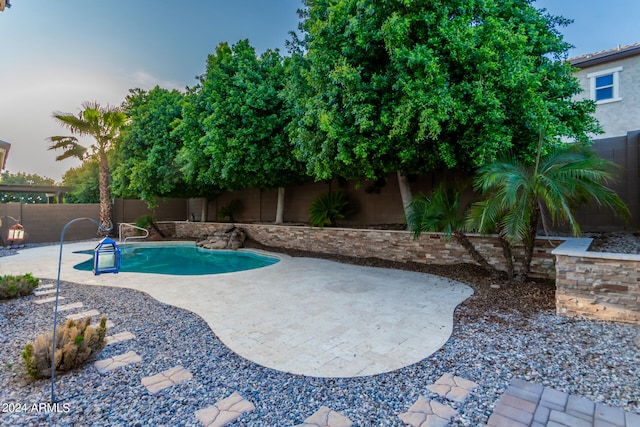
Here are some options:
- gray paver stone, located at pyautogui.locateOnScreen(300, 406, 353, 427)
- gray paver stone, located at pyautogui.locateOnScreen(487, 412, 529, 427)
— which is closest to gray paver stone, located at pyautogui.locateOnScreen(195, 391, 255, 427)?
gray paver stone, located at pyautogui.locateOnScreen(300, 406, 353, 427)

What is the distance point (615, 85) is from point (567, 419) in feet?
45.3

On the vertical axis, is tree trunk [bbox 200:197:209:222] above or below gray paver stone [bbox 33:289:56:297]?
A: above

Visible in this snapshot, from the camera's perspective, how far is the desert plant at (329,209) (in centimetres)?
1129

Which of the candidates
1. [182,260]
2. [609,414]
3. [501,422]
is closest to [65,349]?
[501,422]

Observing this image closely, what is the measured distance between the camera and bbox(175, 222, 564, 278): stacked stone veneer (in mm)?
6590

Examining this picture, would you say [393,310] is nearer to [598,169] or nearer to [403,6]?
[598,169]

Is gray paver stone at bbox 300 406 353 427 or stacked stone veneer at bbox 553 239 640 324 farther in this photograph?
stacked stone veneer at bbox 553 239 640 324

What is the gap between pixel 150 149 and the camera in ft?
43.5

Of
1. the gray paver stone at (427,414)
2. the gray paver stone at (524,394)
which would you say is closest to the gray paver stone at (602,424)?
the gray paver stone at (524,394)

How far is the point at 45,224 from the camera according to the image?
15227 mm

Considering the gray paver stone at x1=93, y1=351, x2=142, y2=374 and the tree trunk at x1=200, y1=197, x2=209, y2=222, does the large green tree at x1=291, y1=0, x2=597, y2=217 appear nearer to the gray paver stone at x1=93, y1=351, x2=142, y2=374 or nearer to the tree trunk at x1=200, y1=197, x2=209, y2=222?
the gray paver stone at x1=93, y1=351, x2=142, y2=374

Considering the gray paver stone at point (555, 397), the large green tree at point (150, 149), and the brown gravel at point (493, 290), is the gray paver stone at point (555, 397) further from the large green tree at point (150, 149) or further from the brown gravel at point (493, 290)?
the large green tree at point (150, 149)

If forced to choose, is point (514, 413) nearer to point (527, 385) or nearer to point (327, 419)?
A: point (527, 385)

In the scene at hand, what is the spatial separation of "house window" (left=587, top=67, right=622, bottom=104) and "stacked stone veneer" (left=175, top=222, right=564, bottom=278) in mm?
8810
